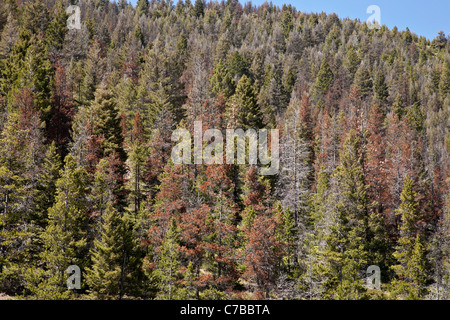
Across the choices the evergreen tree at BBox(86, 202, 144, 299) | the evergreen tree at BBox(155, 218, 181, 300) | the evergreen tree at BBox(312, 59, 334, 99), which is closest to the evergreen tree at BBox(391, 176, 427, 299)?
the evergreen tree at BBox(155, 218, 181, 300)

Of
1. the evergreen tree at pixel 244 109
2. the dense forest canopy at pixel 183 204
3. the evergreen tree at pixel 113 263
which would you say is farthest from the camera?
the evergreen tree at pixel 244 109

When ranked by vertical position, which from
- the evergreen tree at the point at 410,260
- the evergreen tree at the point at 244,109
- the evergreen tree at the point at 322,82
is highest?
the evergreen tree at the point at 322,82

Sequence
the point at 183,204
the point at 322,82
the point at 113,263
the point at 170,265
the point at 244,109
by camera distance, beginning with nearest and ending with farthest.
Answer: the point at 113,263 → the point at 170,265 → the point at 183,204 → the point at 244,109 → the point at 322,82

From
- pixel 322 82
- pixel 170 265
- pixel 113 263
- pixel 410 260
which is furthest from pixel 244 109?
pixel 322 82

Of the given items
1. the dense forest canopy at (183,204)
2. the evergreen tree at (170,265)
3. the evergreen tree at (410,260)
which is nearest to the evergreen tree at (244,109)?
the dense forest canopy at (183,204)

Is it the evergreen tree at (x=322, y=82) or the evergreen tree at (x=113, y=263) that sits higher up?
the evergreen tree at (x=322, y=82)

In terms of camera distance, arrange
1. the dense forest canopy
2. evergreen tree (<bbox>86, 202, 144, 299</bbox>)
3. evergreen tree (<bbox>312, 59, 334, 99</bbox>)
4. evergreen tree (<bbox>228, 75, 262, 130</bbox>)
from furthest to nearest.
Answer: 1. evergreen tree (<bbox>312, 59, 334, 99</bbox>)
2. evergreen tree (<bbox>228, 75, 262, 130</bbox>)
3. the dense forest canopy
4. evergreen tree (<bbox>86, 202, 144, 299</bbox>)

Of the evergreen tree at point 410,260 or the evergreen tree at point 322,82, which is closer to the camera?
the evergreen tree at point 410,260

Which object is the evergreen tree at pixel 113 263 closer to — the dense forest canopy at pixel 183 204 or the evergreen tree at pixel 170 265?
the dense forest canopy at pixel 183 204

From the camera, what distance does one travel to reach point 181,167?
120 ft

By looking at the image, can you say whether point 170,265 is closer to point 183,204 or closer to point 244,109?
point 183,204

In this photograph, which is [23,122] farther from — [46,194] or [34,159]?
[46,194]

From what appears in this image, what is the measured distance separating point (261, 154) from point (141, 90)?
87.9 ft

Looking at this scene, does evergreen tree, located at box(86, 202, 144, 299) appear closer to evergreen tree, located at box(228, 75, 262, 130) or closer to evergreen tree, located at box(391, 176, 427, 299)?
evergreen tree, located at box(228, 75, 262, 130)
